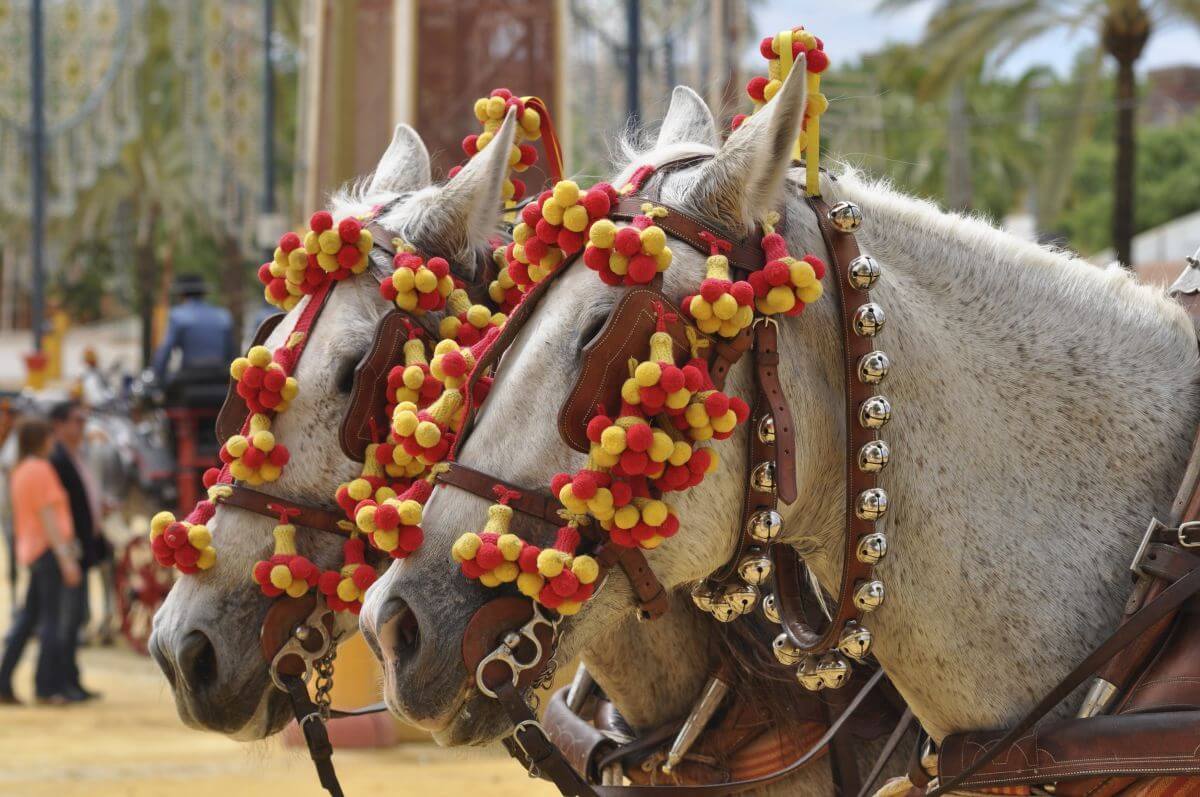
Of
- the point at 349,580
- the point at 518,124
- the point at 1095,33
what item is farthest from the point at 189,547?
the point at 1095,33

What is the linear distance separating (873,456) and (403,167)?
6.86 feet

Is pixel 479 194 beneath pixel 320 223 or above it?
above

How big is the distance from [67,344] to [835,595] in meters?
42.4

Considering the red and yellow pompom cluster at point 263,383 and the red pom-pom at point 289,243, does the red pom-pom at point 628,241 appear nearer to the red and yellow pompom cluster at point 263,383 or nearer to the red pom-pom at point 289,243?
the red and yellow pompom cluster at point 263,383

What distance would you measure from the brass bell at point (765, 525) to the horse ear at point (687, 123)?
79 cm

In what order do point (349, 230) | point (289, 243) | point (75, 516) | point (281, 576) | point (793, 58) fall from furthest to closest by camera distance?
point (75, 516), point (289, 243), point (349, 230), point (281, 576), point (793, 58)

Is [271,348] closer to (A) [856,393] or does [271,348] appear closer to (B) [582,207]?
(B) [582,207]

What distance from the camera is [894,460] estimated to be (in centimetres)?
231

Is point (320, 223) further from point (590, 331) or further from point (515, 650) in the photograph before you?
point (515, 650)

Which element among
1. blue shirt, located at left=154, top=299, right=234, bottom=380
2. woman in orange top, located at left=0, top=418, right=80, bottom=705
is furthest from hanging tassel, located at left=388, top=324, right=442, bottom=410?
blue shirt, located at left=154, top=299, right=234, bottom=380

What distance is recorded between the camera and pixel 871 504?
2.24 meters

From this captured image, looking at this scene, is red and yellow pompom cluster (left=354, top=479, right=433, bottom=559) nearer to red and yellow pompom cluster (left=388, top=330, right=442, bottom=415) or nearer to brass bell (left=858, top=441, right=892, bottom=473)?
red and yellow pompom cluster (left=388, top=330, right=442, bottom=415)

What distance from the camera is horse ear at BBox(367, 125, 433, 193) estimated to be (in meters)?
3.88

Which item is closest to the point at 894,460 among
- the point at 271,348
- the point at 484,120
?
the point at 484,120
